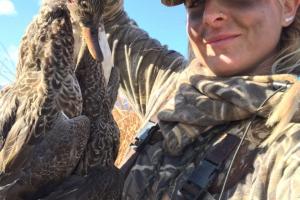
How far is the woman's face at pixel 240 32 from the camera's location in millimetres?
2184

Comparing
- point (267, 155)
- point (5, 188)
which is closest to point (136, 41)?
point (5, 188)

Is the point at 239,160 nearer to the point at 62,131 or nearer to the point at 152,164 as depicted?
the point at 152,164

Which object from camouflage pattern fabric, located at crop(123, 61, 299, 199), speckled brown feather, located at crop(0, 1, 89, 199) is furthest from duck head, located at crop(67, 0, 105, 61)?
camouflage pattern fabric, located at crop(123, 61, 299, 199)

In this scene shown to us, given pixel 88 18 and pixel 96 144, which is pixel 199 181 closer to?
pixel 96 144

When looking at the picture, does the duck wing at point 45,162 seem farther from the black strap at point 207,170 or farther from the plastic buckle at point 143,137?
the black strap at point 207,170

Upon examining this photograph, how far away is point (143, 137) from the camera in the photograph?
2410 mm

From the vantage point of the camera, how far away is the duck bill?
8.68ft

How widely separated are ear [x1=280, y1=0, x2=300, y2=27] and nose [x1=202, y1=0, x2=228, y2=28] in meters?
0.26

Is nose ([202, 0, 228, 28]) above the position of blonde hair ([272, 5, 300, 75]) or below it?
above

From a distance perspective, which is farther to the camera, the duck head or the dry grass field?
the dry grass field

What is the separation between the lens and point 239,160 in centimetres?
197

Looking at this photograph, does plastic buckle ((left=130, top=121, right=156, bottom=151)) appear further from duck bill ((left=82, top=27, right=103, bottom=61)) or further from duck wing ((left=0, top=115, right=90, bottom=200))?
duck bill ((left=82, top=27, right=103, bottom=61))

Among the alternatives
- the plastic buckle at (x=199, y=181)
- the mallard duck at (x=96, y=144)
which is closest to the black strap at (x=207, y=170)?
the plastic buckle at (x=199, y=181)

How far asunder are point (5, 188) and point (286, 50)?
143 cm
